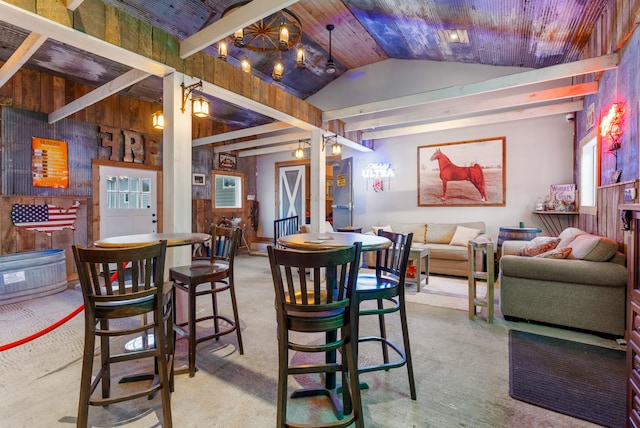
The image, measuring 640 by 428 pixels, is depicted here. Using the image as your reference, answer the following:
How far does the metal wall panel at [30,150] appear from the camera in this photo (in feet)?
14.1

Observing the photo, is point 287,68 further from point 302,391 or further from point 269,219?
point 302,391

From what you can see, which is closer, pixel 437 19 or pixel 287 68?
pixel 437 19

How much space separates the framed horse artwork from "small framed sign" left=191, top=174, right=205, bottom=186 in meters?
4.86

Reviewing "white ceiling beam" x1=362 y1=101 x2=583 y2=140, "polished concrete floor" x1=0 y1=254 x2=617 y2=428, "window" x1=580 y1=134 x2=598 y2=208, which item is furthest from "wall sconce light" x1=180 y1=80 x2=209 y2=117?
"window" x1=580 y1=134 x2=598 y2=208


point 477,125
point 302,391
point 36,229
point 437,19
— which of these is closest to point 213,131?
point 36,229

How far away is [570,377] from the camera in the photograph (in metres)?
2.07

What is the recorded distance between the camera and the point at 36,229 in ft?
14.9

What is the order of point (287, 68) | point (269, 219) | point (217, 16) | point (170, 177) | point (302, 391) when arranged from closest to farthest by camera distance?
point (302, 391)
point (170, 177)
point (217, 16)
point (287, 68)
point (269, 219)

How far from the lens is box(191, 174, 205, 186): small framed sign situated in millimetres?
6961

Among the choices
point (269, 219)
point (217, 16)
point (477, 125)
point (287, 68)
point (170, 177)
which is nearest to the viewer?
point (170, 177)

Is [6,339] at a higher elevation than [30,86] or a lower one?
lower

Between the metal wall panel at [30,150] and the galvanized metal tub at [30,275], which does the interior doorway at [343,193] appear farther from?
the galvanized metal tub at [30,275]

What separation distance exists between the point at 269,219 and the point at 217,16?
5.05m

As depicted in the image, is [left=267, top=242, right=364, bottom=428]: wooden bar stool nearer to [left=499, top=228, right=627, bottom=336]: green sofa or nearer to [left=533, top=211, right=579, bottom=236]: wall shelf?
[left=499, top=228, right=627, bottom=336]: green sofa
